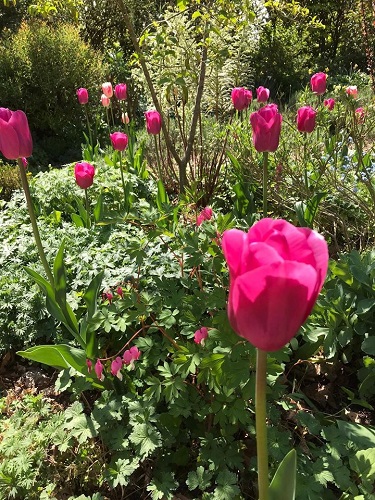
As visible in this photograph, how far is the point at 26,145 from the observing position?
5.61 feet

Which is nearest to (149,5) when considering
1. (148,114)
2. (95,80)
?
(95,80)

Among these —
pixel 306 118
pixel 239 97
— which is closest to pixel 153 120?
pixel 239 97

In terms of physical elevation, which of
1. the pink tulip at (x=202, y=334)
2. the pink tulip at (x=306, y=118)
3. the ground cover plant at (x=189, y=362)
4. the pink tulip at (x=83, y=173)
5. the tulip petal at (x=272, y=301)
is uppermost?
the tulip petal at (x=272, y=301)

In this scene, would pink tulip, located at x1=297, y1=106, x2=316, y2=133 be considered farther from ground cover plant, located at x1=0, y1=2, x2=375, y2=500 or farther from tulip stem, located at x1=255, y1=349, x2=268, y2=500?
tulip stem, located at x1=255, y1=349, x2=268, y2=500

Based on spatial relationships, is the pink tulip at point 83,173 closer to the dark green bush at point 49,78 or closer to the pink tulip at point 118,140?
the pink tulip at point 118,140

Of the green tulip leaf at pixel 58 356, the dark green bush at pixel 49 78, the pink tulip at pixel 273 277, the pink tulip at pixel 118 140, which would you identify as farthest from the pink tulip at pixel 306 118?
the dark green bush at pixel 49 78

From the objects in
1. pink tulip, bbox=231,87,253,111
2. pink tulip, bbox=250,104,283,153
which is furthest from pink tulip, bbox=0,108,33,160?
pink tulip, bbox=231,87,253,111

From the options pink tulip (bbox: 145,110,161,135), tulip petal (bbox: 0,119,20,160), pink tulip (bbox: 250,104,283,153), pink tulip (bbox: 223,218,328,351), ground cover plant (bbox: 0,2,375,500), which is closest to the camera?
pink tulip (bbox: 223,218,328,351)

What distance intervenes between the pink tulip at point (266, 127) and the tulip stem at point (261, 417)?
132 centimetres

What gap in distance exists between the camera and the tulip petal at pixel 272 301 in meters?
0.61

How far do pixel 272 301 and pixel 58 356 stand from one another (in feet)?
4.38

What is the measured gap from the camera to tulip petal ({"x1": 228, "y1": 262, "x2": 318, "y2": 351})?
61cm

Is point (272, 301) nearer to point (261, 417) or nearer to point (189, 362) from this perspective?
point (261, 417)

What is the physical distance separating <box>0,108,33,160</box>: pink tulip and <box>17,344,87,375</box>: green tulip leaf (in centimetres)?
72
